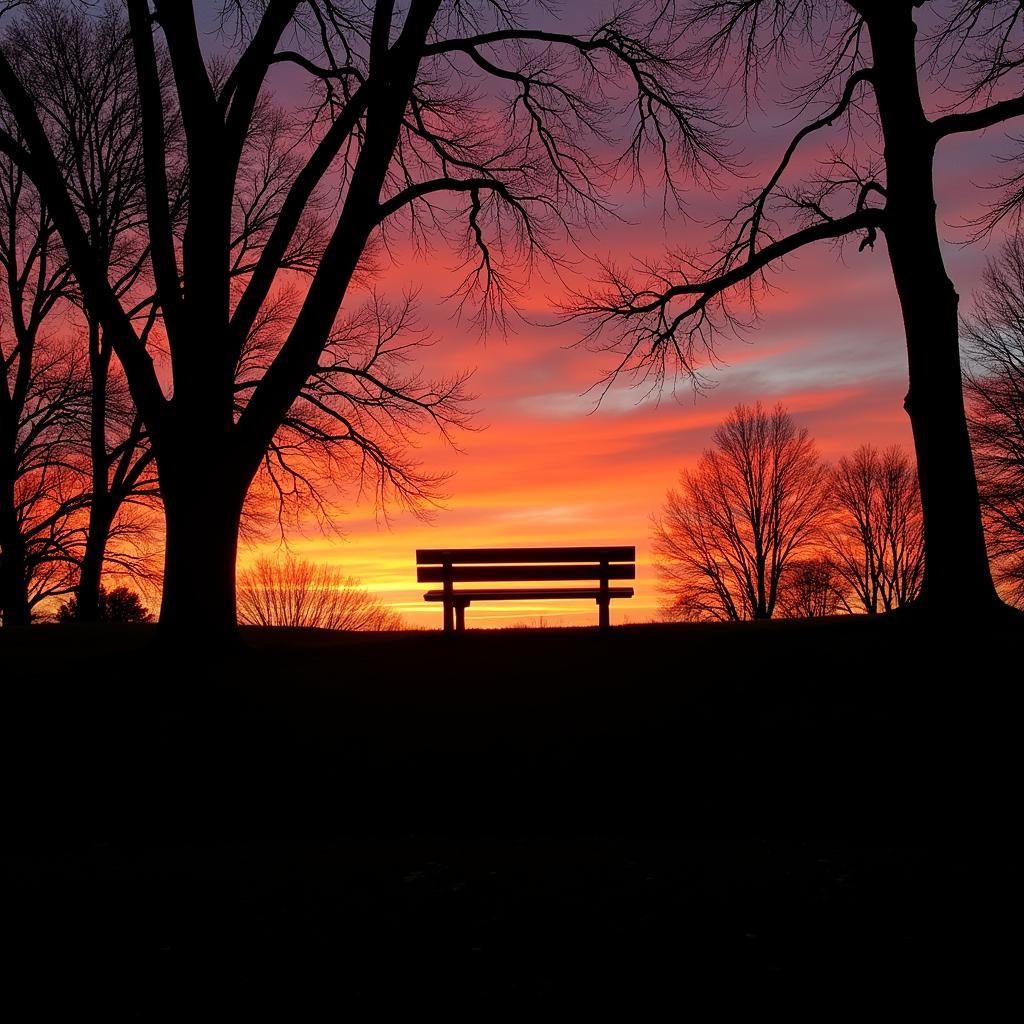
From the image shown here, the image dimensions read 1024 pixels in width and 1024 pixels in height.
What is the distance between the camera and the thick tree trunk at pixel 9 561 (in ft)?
78.7

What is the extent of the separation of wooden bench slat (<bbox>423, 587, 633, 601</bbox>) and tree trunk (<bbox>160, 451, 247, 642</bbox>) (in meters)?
2.74

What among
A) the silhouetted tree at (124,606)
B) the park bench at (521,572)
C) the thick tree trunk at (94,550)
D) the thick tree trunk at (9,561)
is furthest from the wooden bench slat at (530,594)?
the silhouetted tree at (124,606)

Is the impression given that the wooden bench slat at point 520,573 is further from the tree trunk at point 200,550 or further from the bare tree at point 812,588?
the bare tree at point 812,588

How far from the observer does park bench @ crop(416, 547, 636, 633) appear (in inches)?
523

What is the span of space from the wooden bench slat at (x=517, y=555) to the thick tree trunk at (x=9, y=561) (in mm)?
15219

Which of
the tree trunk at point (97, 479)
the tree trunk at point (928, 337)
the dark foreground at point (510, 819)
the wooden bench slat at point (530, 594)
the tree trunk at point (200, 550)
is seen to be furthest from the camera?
the tree trunk at point (97, 479)

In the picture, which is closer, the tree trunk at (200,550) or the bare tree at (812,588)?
the tree trunk at (200,550)

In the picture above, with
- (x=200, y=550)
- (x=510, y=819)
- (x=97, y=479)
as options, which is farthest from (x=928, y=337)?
(x=97, y=479)

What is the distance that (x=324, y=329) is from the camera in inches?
484

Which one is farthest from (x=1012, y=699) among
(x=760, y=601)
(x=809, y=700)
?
(x=760, y=601)

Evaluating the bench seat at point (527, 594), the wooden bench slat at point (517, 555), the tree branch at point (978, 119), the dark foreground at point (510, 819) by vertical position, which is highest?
the tree branch at point (978, 119)

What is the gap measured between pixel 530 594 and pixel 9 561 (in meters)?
16.7

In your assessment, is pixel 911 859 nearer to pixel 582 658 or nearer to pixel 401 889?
pixel 401 889

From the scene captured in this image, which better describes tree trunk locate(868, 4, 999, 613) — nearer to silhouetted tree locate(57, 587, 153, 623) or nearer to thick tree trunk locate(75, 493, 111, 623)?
thick tree trunk locate(75, 493, 111, 623)
